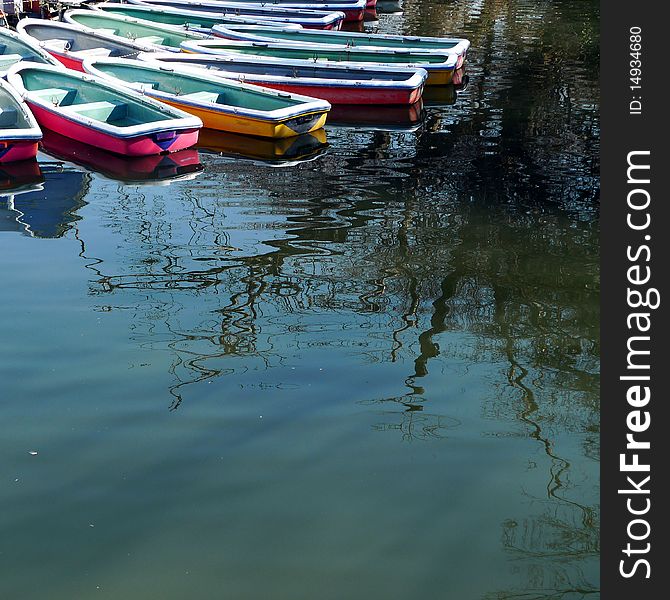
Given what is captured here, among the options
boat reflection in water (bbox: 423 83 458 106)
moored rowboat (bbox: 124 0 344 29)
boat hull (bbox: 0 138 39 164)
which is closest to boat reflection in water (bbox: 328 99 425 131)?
boat reflection in water (bbox: 423 83 458 106)

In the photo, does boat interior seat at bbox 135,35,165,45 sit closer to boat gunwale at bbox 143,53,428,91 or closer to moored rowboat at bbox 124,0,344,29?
moored rowboat at bbox 124,0,344,29

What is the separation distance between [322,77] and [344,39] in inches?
148

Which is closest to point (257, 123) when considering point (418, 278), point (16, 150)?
point (16, 150)

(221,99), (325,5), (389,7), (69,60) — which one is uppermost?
(325,5)

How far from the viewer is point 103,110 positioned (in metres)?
14.3

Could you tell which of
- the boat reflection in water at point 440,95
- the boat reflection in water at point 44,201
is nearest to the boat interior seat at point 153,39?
the boat reflection in water at point 440,95

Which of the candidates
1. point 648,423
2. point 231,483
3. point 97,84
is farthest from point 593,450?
point 97,84

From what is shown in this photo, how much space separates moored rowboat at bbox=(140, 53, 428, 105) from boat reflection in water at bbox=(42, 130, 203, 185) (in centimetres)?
315

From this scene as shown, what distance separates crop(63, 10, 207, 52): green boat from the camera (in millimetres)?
20578

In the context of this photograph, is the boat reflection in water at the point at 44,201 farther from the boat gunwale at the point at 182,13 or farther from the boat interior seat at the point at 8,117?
the boat gunwale at the point at 182,13

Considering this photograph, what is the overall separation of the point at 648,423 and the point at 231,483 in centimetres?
275

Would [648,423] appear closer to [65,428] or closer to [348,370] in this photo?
[348,370]

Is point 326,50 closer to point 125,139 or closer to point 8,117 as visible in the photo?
point 125,139

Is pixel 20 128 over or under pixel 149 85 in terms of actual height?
under
